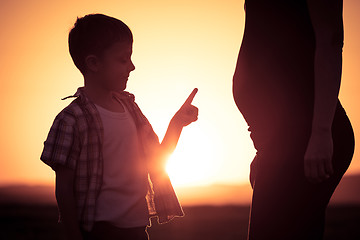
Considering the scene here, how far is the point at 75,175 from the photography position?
249 centimetres

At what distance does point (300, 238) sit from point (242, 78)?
75cm

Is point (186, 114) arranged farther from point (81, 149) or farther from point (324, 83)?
point (324, 83)

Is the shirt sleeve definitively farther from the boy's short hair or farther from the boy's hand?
the boy's hand

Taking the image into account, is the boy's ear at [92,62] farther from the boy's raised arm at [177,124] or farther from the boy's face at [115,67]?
the boy's raised arm at [177,124]

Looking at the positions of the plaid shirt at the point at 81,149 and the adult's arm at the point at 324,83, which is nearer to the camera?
the adult's arm at the point at 324,83

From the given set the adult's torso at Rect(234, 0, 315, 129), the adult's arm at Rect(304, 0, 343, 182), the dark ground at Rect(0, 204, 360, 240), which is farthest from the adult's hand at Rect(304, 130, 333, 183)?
the dark ground at Rect(0, 204, 360, 240)

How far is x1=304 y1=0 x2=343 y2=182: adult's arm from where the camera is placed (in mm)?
1862

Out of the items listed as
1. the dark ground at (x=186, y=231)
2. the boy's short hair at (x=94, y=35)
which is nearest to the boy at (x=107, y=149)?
the boy's short hair at (x=94, y=35)

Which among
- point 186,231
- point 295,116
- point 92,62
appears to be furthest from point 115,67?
point 186,231

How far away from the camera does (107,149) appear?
100 inches

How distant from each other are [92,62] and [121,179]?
0.66 m

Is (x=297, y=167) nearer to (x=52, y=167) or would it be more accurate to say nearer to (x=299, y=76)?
(x=299, y=76)

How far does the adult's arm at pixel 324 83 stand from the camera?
6.11ft

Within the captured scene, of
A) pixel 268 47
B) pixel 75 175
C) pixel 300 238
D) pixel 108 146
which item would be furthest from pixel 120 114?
pixel 300 238
